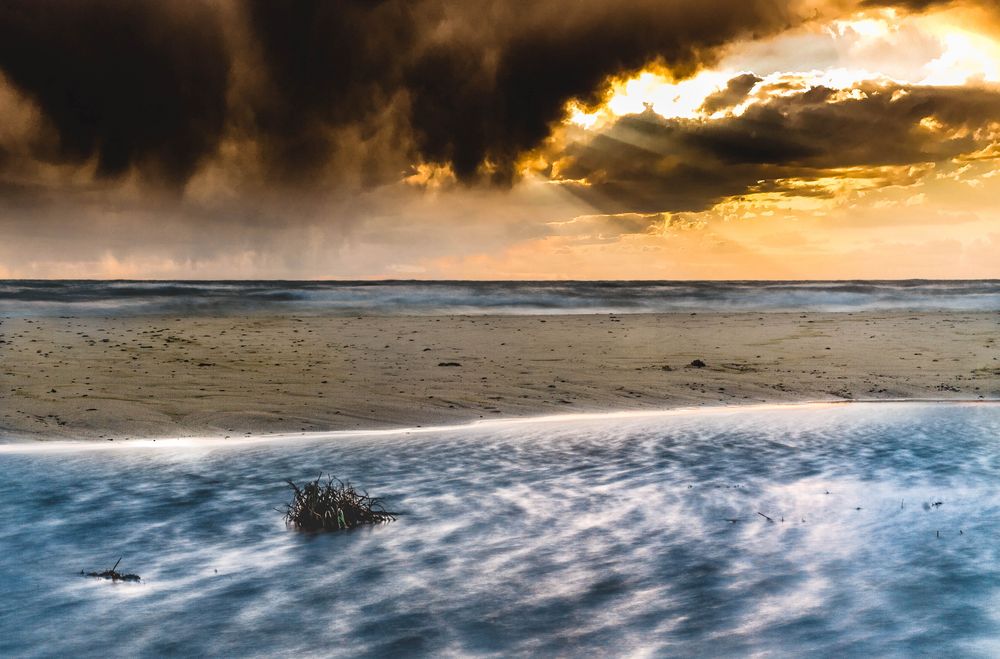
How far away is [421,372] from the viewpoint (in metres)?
16.5

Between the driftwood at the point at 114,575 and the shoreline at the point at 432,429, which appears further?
the shoreline at the point at 432,429

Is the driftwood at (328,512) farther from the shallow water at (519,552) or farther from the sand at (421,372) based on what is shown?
Result: the sand at (421,372)

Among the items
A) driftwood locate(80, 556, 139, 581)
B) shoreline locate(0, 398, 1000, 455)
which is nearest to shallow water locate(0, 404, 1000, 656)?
driftwood locate(80, 556, 139, 581)

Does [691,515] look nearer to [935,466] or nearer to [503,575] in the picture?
[503,575]

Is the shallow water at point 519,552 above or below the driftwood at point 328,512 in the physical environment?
below

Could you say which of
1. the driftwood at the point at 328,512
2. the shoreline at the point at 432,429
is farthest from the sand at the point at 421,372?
the driftwood at the point at 328,512

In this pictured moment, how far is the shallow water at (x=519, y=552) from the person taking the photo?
4844 millimetres

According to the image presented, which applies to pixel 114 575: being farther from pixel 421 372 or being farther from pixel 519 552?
pixel 421 372

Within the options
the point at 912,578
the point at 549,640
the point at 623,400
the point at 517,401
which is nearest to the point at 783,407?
the point at 623,400

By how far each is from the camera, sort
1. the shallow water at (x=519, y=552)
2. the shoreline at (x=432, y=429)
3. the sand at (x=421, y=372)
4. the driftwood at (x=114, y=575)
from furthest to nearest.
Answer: the sand at (x=421, y=372) → the shoreline at (x=432, y=429) → the driftwood at (x=114, y=575) → the shallow water at (x=519, y=552)

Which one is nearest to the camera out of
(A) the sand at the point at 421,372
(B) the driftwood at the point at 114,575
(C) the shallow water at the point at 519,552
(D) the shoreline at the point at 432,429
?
(C) the shallow water at the point at 519,552

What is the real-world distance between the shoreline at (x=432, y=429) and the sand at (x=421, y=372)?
37 centimetres

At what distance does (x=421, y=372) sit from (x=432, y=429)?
4.95 meters

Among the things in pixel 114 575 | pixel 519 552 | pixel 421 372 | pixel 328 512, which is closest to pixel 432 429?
pixel 328 512
